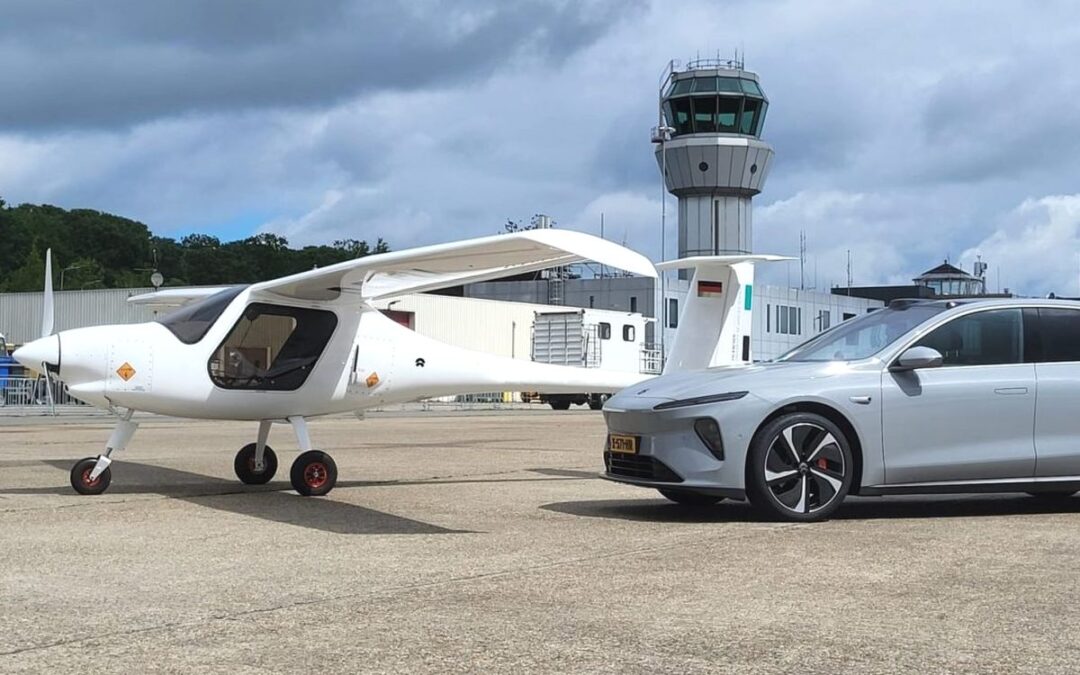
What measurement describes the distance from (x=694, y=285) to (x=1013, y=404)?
139 inches

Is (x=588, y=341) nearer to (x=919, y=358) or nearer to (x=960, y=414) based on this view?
(x=960, y=414)

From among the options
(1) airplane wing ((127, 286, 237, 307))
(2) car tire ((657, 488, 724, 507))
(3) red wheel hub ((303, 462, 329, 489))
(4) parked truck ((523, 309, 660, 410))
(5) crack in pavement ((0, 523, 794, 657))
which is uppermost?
(4) parked truck ((523, 309, 660, 410))

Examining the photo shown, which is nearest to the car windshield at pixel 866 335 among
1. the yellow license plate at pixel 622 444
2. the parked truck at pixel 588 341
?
the yellow license plate at pixel 622 444

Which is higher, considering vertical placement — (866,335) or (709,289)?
(709,289)

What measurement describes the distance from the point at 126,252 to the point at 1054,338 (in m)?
110

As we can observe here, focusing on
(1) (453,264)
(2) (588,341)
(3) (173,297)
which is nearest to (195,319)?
(1) (453,264)

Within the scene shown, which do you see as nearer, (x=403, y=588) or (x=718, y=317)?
(x=403, y=588)

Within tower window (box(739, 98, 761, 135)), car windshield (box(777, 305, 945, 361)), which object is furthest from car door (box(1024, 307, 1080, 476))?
tower window (box(739, 98, 761, 135))

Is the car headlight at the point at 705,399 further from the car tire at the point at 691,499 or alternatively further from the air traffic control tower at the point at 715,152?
the air traffic control tower at the point at 715,152

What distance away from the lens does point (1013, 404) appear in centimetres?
852

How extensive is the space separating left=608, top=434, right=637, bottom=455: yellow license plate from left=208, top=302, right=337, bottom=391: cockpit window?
10.7 ft

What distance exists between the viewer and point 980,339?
342 inches

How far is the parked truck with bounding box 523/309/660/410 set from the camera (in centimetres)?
4531

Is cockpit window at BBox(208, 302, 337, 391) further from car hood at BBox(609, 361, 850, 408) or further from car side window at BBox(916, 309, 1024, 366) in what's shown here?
car side window at BBox(916, 309, 1024, 366)
